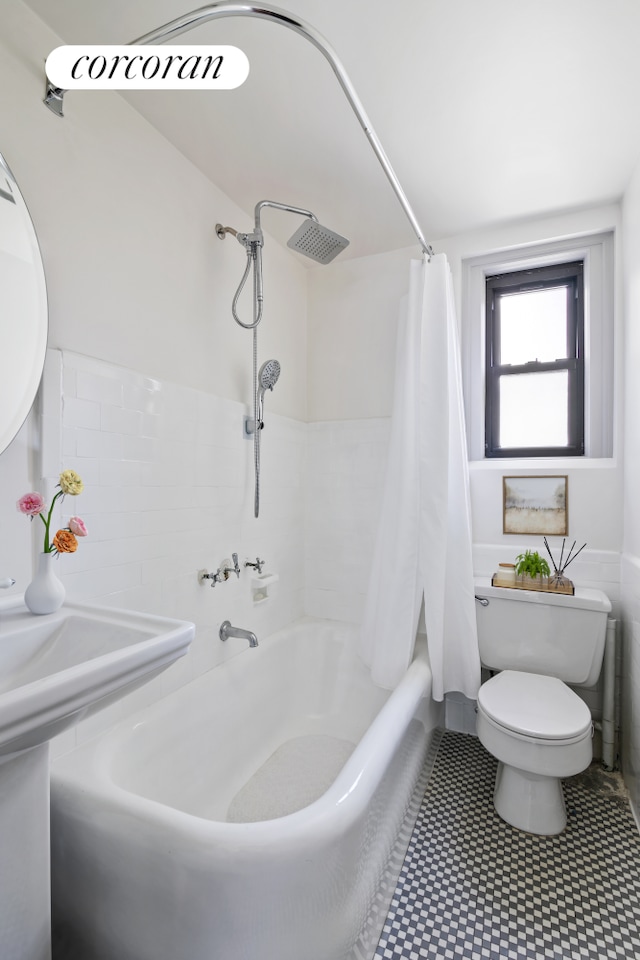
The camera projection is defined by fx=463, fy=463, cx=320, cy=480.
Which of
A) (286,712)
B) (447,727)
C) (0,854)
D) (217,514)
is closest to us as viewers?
(0,854)

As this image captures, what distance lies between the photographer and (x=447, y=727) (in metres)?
2.26

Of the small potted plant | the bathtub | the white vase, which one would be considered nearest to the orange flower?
the white vase

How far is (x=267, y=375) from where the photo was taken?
198cm

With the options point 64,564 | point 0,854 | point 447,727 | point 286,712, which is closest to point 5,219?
point 64,564

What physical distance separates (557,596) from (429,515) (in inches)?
23.5

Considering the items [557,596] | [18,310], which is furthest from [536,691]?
[18,310]

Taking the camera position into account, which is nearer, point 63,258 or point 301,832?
point 301,832

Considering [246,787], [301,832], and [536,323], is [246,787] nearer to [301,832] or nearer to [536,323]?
[301,832]

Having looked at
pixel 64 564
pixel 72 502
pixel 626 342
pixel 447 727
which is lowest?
pixel 447 727

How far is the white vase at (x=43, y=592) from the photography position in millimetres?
1029

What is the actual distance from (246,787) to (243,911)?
874 mm

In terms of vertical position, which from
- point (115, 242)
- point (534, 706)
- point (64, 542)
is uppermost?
point (115, 242)

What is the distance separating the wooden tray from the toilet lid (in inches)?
13.3

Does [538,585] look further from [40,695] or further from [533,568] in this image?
[40,695]
